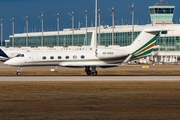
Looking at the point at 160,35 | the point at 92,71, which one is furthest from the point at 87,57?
the point at 160,35

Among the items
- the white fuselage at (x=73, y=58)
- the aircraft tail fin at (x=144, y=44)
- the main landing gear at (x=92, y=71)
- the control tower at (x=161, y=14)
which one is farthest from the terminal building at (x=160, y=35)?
the white fuselage at (x=73, y=58)

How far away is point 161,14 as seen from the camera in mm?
197625

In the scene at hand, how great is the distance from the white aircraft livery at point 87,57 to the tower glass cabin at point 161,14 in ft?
391

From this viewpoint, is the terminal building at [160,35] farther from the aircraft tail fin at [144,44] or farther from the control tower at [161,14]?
the aircraft tail fin at [144,44]

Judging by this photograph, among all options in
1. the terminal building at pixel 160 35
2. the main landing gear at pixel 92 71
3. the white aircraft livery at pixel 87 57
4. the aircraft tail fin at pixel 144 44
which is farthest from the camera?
the terminal building at pixel 160 35

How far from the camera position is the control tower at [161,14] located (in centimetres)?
19662

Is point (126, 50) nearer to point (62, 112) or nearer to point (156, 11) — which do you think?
point (62, 112)

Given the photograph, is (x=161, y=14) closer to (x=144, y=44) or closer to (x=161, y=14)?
(x=161, y=14)

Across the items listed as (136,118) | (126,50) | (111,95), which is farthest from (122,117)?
(126,50)

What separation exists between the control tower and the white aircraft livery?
119 meters

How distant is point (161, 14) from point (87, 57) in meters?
123

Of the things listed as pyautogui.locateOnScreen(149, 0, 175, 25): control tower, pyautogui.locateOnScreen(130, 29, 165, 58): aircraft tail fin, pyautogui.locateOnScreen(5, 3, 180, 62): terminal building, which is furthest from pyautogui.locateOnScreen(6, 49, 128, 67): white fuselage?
pyautogui.locateOnScreen(149, 0, 175, 25): control tower

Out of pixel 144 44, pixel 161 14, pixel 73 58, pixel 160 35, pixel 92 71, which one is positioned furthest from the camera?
pixel 161 14

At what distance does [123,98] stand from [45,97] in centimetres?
514
